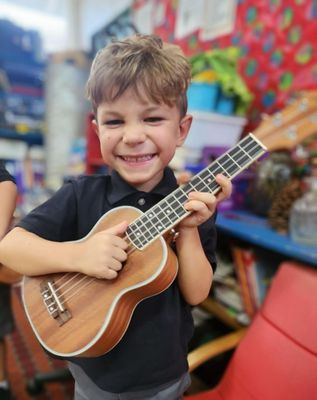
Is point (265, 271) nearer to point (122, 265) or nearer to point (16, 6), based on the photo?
point (122, 265)

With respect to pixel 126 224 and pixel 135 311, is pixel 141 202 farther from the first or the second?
pixel 135 311

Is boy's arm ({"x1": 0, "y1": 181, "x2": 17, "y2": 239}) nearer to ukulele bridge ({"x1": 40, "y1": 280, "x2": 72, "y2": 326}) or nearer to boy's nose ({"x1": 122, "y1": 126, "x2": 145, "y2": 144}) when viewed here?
ukulele bridge ({"x1": 40, "y1": 280, "x2": 72, "y2": 326})

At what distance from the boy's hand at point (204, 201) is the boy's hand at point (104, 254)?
0.14 metres

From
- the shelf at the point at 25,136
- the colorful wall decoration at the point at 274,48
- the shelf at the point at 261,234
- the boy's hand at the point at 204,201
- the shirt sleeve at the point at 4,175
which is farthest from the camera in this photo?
the shelf at the point at 25,136

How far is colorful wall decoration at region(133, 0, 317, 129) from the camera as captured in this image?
4.44ft

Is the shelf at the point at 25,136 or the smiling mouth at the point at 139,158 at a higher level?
the smiling mouth at the point at 139,158

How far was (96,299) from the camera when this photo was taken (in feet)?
2.13

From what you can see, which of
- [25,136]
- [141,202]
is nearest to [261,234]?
[141,202]

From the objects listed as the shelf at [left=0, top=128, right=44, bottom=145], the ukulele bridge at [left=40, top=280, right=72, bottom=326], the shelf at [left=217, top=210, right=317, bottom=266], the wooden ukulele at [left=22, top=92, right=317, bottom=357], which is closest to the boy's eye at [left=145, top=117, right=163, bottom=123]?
the wooden ukulele at [left=22, top=92, right=317, bottom=357]

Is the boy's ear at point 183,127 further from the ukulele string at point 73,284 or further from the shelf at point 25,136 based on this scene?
the shelf at point 25,136

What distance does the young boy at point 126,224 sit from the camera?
62 centimetres

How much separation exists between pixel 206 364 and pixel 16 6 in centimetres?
392

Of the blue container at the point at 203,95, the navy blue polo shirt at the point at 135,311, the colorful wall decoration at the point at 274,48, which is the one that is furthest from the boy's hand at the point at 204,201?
the colorful wall decoration at the point at 274,48

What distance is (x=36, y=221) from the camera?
0.69m
